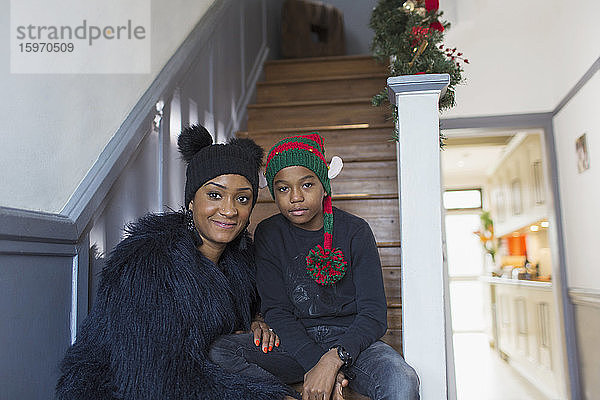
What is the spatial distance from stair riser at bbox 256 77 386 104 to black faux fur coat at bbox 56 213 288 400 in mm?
2484

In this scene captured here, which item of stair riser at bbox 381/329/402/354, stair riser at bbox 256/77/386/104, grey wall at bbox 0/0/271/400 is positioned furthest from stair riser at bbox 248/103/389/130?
stair riser at bbox 381/329/402/354

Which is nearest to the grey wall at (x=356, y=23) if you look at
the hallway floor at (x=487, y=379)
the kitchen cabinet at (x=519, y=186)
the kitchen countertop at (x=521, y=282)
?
the kitchen cabinet at (x=519, y=186)

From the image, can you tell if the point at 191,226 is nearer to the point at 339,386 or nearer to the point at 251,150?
the point at 251,150

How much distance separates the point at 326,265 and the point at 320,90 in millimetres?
2440

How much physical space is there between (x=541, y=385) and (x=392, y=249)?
10.2 feet

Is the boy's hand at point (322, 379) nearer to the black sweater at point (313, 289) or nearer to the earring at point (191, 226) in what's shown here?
the black sweater at point (313, 289)

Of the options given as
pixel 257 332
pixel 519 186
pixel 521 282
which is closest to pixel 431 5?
pixel 257 332

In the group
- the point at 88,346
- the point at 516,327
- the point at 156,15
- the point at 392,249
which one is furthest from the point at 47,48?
the point at 516,327

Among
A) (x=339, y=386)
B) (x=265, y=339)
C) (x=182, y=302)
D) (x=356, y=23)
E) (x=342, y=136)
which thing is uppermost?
(x=356, y=23)

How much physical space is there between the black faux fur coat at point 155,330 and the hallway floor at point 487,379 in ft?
11.5

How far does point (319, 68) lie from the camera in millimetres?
4219

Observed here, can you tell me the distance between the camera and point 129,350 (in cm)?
131

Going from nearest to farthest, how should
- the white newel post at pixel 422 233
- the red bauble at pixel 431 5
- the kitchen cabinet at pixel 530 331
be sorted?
the white newel post at pixel 422 233 → the red bauble at pixel 431 5 → the kitchen cabinet at pixel 530 331

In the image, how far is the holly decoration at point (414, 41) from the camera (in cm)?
235
